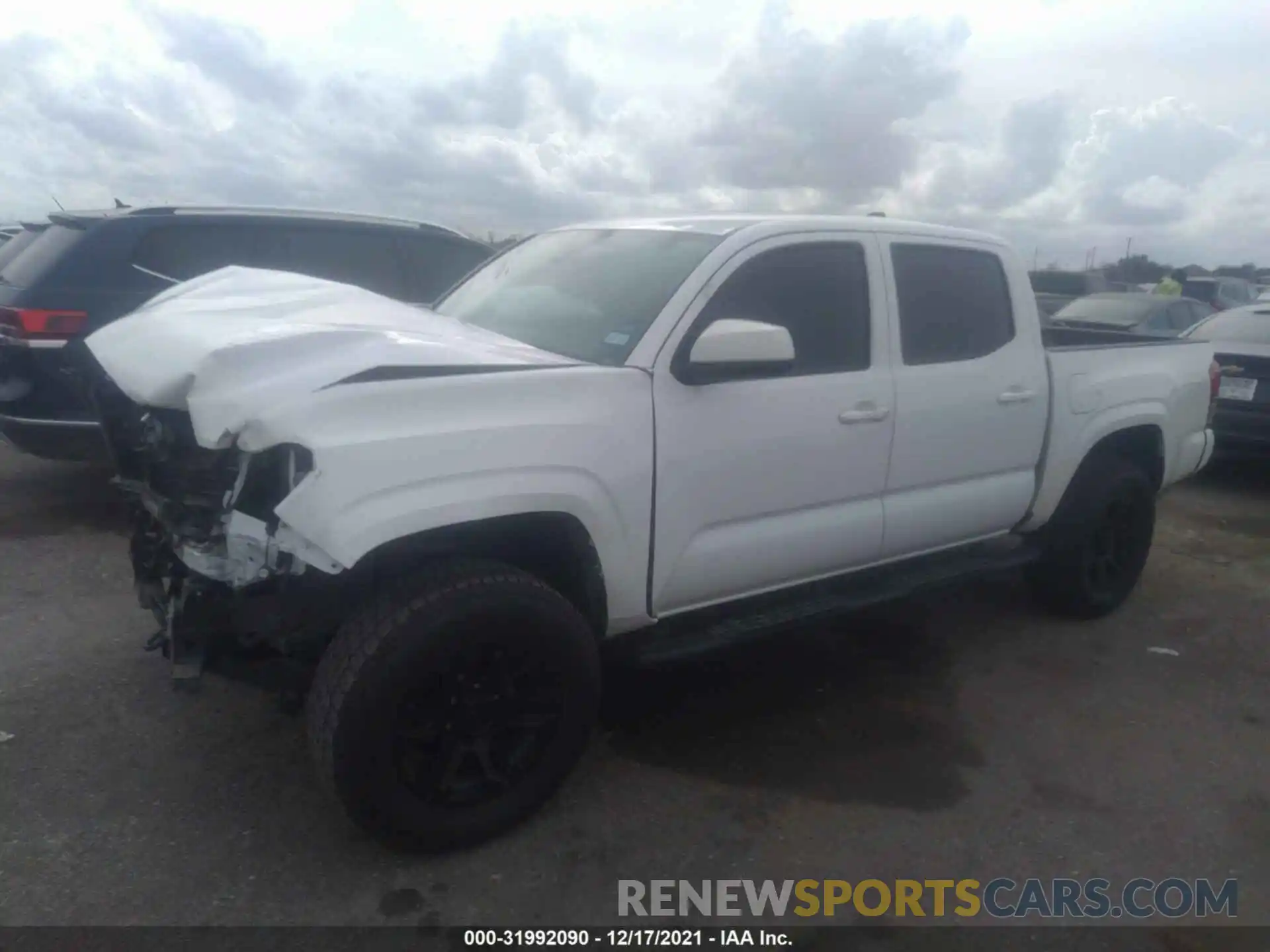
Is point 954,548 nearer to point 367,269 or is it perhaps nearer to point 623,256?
point 623,256

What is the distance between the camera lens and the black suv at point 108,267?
5.80 metres

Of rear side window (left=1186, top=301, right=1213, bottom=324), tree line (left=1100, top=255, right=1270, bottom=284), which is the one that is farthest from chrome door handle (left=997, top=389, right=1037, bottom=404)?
tree line (left=1100, top=255, right=1270, bottom=284)

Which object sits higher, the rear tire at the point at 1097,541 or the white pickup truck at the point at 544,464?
the white pickup truck at the point at 544,464

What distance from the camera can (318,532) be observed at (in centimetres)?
259

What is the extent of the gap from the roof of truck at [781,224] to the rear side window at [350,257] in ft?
10.3

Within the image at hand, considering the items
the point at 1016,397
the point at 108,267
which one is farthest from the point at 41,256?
the point at 1016,397

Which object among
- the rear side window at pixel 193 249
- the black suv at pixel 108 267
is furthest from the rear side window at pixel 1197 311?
the rear side window at pixel 193 249

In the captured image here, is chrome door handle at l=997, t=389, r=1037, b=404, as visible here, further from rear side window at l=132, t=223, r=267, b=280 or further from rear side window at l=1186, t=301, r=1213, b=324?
rear side window at l=1186, t=301, r=1213, b=324

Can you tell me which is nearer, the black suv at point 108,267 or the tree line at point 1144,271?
the black suv at point 108,267

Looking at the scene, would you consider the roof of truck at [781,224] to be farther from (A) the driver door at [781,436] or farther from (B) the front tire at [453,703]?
(B) the front tire at [453,703]

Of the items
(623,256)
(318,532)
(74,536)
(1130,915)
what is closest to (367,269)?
(74,536)

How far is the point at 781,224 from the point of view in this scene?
12.7ft

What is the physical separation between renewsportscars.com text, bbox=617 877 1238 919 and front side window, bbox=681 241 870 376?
1779 millimetres

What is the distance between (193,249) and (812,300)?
172 inches
